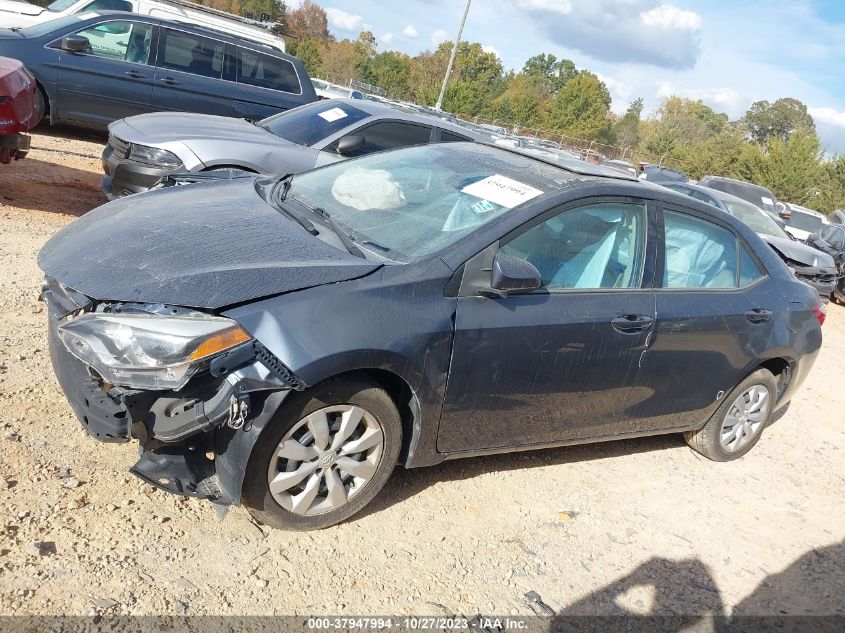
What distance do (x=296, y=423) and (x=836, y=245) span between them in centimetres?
1389

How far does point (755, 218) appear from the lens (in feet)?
40.3

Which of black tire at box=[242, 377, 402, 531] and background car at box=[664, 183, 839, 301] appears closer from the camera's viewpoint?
black tire at box=[242, 377, 402, 531]

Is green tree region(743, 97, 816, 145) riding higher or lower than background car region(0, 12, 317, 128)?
higher

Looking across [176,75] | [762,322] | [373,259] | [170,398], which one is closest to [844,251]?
[762,322]

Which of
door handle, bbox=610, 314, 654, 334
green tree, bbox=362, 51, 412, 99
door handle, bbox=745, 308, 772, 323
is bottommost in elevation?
green tree, bbox=362, 51, 412, 99

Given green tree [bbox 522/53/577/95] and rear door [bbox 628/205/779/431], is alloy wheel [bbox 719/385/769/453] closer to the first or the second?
rear door [bbox 628/205/779/431]

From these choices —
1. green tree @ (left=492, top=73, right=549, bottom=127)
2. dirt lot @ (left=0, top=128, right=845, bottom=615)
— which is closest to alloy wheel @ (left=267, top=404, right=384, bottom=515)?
dirt lot @ (left=0, top=128, right=845, bottom=615)

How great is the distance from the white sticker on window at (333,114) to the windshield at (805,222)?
557 inches

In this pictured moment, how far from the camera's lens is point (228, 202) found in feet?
11.9

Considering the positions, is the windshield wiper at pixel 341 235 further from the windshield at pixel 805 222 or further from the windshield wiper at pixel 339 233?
the windshield at pixel 805 222

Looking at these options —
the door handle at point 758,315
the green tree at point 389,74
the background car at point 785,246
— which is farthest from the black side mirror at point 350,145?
the green tree at point 389,74

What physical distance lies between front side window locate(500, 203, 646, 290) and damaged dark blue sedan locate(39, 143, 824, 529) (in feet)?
0.04

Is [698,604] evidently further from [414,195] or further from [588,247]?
[414,195]

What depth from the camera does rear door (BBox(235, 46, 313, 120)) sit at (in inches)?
385
